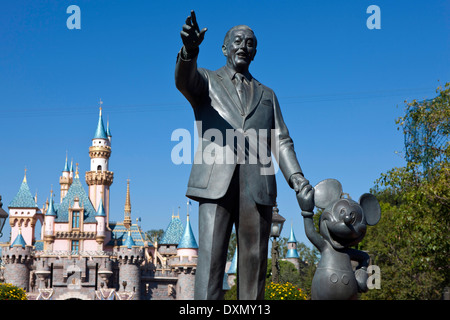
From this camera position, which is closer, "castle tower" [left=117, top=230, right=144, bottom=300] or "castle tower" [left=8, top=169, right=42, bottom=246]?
"castle tower" [left=117, top=230, right=144, bottom=300]

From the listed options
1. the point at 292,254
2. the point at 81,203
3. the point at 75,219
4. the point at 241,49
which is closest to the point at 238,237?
the point at 241,49

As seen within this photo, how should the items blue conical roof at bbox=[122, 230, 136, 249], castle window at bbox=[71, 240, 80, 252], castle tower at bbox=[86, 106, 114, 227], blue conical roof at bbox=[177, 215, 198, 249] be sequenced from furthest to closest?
castle tower at bbox=[86, 106, 114, 227]
castle window at bbox=[71, 240, 80, 252]
blue conical roof at bbox=[177, 215, 198, 249]
blue conical roof at bbox=[122, 230, 136, 249]

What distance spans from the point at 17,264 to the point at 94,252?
7309mm

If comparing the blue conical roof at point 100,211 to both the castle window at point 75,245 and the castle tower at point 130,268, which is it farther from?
the castle tower at point 130,268

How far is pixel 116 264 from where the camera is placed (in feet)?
218

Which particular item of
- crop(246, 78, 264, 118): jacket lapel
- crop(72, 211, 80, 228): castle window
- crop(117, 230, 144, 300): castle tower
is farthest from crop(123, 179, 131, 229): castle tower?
crop(246, 78, 264, 118): jacket lapel

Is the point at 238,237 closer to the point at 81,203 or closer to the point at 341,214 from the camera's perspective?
the point at 341,214

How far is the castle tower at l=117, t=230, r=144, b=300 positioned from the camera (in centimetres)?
6444

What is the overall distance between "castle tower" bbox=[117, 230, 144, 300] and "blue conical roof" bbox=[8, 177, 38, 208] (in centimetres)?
1279

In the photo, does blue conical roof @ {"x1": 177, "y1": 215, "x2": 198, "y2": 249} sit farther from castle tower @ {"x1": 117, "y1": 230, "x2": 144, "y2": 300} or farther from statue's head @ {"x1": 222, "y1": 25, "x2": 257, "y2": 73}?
statue's head @ {"x1": 222, "y1": 25, "x2": 257, "y2": 73}
